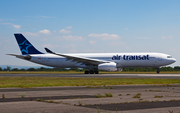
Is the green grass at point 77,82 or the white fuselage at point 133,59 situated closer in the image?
the green grass at point 77,82

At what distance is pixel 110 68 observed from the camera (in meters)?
48.0

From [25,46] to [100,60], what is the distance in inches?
670

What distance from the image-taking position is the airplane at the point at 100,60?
49406mm

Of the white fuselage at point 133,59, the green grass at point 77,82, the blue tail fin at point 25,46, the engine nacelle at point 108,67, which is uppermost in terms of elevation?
the blue tail fin at point 25,46

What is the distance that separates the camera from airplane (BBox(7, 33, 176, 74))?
162 feet

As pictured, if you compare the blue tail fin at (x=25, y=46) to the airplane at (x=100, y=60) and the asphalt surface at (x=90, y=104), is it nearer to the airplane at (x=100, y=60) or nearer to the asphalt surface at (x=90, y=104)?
the airplane at (x=100, y=60)

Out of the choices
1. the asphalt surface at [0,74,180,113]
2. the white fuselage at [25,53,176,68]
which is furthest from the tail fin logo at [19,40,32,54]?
the asphalt surface at [0,74,180,113]

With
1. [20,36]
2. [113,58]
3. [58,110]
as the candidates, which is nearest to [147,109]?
[58,110]

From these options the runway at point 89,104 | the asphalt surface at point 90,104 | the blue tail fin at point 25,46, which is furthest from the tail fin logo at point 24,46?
the runway at point 89,104

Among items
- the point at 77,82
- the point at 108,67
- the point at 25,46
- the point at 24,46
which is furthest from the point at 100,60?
the point at 77,82

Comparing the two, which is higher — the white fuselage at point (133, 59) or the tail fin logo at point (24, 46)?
the tail fin logo at point (24, 46)

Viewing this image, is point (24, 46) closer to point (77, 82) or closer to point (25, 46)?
point (25, 46)

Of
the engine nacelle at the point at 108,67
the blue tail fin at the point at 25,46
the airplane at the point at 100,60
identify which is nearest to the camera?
the engine nacelle at the point at 108,67

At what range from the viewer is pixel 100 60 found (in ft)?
166
